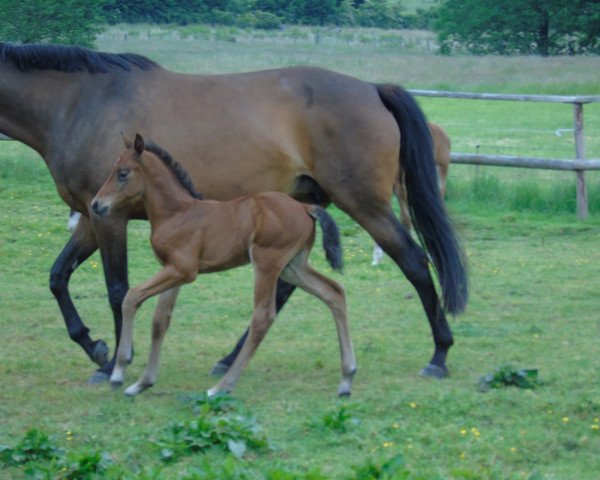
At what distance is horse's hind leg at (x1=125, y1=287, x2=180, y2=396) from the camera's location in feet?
20.3

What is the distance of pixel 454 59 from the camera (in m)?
38.6

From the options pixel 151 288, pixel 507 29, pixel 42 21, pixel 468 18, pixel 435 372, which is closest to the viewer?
pixel 151 288

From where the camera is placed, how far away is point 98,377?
6625mm

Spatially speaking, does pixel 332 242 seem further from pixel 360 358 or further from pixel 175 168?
pixel 360 358

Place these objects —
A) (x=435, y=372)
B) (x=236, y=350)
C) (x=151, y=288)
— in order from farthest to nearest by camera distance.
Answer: (x=236, y=350) → (x=435, y=372) → (x=151, y=288)

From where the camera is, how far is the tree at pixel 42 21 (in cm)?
2305

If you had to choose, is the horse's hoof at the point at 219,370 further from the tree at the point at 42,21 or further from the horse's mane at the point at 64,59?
the tree at the point at 42,21

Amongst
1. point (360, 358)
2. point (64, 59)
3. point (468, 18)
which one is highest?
point (64, 59)

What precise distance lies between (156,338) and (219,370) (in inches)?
26.8

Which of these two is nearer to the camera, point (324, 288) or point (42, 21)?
point (324, 288)

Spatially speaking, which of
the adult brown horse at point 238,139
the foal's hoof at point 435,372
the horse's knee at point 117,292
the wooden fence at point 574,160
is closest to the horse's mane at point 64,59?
the adult brown horse at point 238,139

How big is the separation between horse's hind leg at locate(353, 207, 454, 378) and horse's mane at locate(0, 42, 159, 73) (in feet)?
5.82

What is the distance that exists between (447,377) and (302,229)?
4.23 feet

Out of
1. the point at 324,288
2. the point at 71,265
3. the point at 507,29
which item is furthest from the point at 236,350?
the point at 507,29
